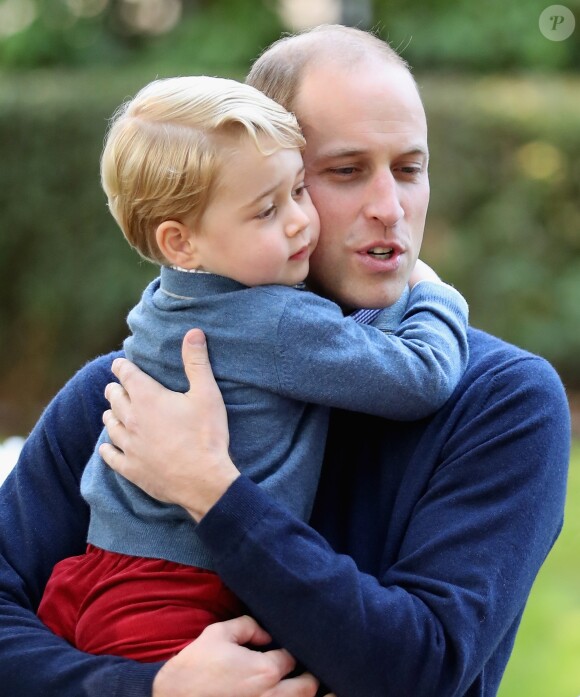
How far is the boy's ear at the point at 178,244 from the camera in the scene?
83.4 inches

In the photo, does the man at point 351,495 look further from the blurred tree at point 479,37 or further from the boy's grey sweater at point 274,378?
the blurred tree at point 479,37

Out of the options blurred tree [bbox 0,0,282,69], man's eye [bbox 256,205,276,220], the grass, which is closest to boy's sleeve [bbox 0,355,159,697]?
man's eye [bbox 256,205,276,220]

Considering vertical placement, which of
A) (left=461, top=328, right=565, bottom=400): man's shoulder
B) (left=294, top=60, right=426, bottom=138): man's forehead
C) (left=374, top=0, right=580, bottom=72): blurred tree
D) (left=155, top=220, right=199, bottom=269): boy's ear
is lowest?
(left=461, top=328, right=565, bottom=400): man's shoulder


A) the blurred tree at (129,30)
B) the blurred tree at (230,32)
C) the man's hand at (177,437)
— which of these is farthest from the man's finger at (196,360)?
the blurred tree at (129,30)

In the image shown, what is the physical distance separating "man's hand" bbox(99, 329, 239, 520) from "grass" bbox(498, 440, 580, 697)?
3.14 m

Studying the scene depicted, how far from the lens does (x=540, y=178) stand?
862cm

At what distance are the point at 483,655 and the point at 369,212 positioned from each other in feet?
2.77

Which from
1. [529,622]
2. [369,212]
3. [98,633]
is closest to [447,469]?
[369,212]

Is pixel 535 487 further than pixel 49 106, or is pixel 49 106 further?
pixel 49 106

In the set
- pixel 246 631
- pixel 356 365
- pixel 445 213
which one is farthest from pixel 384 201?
pixel 445 213

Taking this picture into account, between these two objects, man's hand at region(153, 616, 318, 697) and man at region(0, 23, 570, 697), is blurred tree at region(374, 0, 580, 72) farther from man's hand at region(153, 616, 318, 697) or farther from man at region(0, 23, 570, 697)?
man's hand at region(153, 616, 318, 697)

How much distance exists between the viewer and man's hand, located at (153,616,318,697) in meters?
1.88

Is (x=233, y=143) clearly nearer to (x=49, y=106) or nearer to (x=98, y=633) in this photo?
(x=98, y=633)

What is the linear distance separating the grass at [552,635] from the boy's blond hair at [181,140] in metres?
3.30
